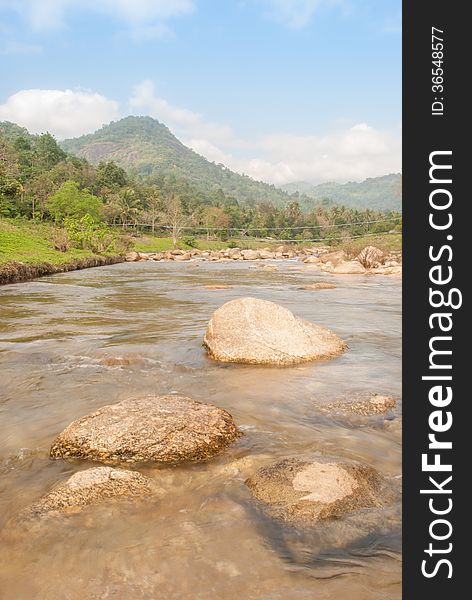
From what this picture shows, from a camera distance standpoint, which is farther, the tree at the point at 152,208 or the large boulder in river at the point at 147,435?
the tree at the point at 152,208

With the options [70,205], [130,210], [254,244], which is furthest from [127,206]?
[254,244]

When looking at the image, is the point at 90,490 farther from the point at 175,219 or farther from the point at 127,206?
the point at 127,206

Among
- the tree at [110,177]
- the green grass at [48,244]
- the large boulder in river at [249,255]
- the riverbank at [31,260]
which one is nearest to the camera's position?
the riverbank at [31,260]

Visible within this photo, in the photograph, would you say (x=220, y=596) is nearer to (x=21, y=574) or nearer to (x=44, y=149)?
(x=21, y=574)

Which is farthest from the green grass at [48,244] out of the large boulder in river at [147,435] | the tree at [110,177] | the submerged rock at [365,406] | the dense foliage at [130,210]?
the tree at [110,177]

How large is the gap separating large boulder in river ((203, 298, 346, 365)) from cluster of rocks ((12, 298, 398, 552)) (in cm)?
189

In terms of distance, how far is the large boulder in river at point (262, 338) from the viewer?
694 centimetres

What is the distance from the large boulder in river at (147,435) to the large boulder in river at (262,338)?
256 centimetres

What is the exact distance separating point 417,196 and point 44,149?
11139cm

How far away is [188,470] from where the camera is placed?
3691 mm

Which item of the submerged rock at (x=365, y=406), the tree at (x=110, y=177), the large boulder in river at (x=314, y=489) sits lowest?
the submerged rock at (x=365, y=406)

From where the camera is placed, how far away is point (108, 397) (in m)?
5.54

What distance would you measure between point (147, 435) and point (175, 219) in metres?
66.3

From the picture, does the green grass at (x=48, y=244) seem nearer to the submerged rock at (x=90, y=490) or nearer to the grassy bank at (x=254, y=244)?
the grassy bank at (x=254, y=244)
